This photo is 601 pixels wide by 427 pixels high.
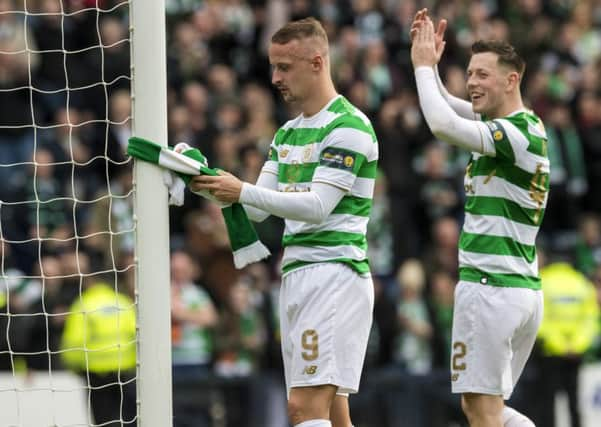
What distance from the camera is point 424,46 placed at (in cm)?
762

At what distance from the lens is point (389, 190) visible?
581 inches

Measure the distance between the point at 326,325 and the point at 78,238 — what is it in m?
1.46

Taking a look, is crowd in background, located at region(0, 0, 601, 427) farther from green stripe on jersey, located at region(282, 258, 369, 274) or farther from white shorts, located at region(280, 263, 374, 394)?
white shorts, located at region(280, 263, 374, 394)

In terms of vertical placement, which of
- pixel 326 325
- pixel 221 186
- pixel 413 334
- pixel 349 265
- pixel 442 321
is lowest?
pixel 413 334

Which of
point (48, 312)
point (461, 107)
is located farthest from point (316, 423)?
point (48, 312)

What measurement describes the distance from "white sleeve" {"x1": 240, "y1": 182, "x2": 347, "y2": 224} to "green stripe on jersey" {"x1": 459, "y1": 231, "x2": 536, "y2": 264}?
921 millimetres

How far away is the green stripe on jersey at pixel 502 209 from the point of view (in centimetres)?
767

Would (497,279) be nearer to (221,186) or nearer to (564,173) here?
(221,186)

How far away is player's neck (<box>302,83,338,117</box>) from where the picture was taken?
7.41 m

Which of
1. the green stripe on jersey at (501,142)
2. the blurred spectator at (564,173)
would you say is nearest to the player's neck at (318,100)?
the green stripe on jersey at (501,142)

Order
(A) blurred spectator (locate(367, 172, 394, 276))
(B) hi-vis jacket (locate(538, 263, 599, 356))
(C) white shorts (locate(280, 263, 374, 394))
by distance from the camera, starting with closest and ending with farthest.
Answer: (C) white shorts (locate(280, 263, 374, 394))
(B) hi-vis jacket (locate(538, 263, 599, 356))
(A) blurred spectator (locate(367, 172, 394, 276))

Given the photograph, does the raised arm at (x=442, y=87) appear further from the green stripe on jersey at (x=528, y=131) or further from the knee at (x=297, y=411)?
the knee at (x=297, y=411)

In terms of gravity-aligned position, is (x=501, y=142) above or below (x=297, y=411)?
above

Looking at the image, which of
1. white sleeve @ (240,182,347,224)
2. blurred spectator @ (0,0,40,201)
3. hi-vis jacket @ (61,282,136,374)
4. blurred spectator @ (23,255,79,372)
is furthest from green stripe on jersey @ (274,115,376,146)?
blurred spectator @ (0,0,40,201)
